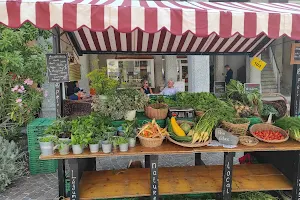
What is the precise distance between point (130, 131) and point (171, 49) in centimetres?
248

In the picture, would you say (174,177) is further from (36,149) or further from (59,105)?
(36,149)

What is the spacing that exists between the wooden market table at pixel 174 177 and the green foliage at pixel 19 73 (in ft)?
7.57

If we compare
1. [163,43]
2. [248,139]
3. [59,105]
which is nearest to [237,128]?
[248,139]

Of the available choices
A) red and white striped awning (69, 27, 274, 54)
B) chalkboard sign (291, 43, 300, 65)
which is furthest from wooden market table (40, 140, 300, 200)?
red and white striped awning (69, 27, 274, 54)

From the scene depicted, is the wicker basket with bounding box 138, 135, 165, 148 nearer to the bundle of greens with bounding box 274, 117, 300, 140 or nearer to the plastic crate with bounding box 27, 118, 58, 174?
the bundle of greens with bounding box 274, 117, 300, 140

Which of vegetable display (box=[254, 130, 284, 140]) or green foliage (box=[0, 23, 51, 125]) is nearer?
vegetable display (box=[254, 130, 284, 140])

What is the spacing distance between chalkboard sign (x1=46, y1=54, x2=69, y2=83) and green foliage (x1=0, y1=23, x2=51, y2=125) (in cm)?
Result: 193

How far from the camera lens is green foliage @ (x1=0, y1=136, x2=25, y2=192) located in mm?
4547

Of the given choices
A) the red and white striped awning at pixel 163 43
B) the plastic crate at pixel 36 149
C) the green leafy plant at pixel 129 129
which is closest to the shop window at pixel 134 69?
the red and white striped awning at pixel 163 43

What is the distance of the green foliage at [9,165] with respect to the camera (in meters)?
4.55

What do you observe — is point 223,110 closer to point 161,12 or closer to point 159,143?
point 159,143

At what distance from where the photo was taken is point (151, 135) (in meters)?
3.25

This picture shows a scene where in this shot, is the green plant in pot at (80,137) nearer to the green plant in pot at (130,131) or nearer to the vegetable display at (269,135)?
the green plant in pot at (130,131)

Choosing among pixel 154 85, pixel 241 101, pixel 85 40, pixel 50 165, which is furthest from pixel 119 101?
pixel 154 85
